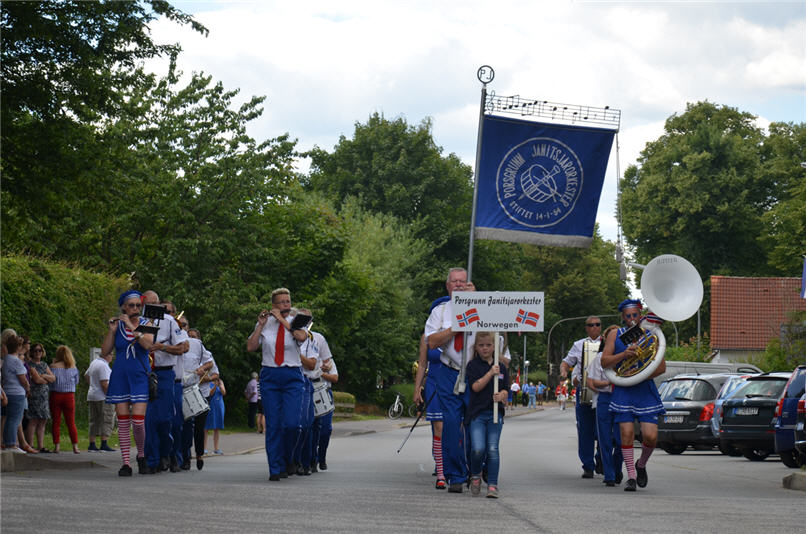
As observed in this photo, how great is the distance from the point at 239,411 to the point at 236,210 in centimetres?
614

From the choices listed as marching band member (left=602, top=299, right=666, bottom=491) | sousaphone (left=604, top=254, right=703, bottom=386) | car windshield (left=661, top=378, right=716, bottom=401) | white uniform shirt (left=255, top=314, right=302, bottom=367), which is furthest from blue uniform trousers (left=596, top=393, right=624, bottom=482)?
car windshield (left=661, top=378, right=716, bottom=401)

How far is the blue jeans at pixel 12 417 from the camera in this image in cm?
1725

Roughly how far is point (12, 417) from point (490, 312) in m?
8.28

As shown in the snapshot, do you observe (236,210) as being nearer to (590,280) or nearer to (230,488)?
(230,488)

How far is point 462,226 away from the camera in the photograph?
6412cm

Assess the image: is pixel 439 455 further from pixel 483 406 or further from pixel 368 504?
pixel 368 504

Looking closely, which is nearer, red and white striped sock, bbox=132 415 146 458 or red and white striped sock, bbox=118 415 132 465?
red and white striped sock, bbox=118 415 132 465

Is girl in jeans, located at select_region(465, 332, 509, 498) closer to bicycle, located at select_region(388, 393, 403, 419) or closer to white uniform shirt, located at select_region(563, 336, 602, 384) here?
white uniform shirt, located at select_region(563, 336, 602, 384)

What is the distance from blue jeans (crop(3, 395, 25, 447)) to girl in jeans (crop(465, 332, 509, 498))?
7866mm

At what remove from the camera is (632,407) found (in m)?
13.2

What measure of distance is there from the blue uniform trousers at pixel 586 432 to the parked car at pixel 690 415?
34.0ft

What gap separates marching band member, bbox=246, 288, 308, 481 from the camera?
42.6 feet

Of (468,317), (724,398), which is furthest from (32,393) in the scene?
(724,398)

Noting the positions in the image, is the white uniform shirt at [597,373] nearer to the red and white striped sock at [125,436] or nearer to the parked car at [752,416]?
the red and white striped sock at [125,436]
